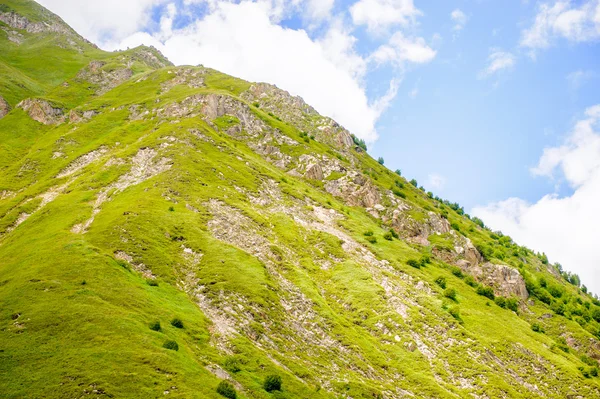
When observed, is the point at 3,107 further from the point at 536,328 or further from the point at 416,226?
the point at 536,328

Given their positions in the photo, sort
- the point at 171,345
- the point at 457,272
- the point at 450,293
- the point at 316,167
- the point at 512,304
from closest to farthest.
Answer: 1. the point at 171,345
2. the point at 450,293
3. the point at 512,304
4. the point at 457,272
5. the point at 316,167

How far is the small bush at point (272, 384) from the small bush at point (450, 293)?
4964 centimetres

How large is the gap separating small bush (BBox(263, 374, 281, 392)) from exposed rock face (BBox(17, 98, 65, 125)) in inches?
5010

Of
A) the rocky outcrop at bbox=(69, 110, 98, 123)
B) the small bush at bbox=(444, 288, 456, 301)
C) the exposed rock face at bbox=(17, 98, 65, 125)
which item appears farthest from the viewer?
the exposed rock face at bbox=(17, 98, 65, 125)

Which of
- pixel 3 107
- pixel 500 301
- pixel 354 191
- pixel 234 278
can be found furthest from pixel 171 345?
pixel 3 107

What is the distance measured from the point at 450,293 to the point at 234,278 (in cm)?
4480

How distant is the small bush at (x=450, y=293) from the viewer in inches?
3054

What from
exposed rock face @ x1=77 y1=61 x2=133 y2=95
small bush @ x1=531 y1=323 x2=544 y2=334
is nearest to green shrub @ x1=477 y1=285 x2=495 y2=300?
small bush @ x1=531 y1=323 x2=544 y2=334

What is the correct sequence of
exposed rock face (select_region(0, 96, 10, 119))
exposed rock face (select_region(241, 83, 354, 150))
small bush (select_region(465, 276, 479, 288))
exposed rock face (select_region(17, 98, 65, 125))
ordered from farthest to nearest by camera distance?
exposed rock face (select_region(241, 83, 354, 150)) < exposed rock face (select_region(0, 96, 10, 119)) < exposed rock face (select_region(17, 98, 65, 125)) < small bush (select_region(465, 276, 479, 288))

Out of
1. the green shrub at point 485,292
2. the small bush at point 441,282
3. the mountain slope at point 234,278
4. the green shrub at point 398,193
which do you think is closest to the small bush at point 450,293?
the mountain slope at point 234,278

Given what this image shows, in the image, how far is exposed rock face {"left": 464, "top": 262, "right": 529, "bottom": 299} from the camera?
99.9m

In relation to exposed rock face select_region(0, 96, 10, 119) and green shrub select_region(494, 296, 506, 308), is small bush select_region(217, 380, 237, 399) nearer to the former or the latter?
green shrub select_region(494, 296, 506, 308)

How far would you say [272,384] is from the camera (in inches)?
1479

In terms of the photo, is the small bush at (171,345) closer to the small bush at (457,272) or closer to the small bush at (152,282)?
the small bush at (152,282)
